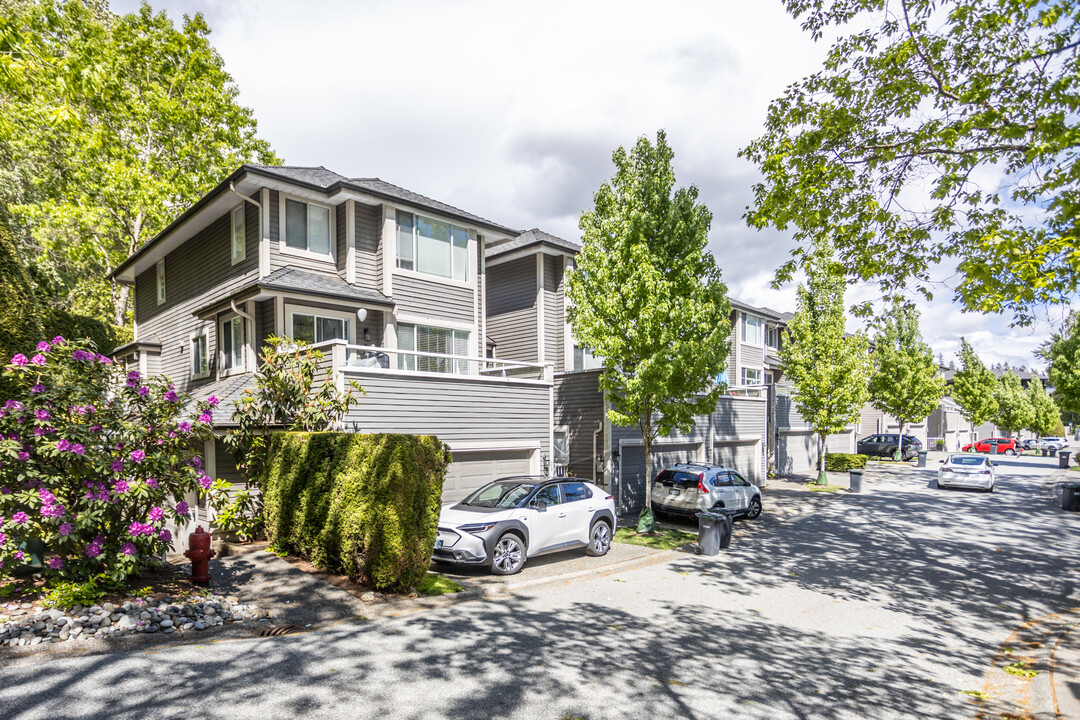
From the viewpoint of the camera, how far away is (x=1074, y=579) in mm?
11852

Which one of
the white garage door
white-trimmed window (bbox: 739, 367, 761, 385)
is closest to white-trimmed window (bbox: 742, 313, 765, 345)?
white-trimmed window (bbox: 739, 367, 761, 385)

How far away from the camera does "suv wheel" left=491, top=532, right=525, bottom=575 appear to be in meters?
10.9

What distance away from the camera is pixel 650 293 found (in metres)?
14.9

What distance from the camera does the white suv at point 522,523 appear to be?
35.4ft

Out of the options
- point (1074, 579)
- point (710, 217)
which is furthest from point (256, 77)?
point (1074, 579)

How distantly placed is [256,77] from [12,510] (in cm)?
2823

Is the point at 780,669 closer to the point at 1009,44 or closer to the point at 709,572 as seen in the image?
the point at 709,572

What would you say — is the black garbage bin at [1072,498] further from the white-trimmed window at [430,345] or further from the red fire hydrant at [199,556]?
the red fire hydrant at [199,556]

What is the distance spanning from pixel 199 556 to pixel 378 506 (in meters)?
2.70

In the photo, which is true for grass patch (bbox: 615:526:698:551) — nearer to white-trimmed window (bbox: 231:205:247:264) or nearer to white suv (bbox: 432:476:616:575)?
white suv (bbox: 432:476:616:575)

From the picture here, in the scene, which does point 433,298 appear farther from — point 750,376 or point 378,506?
point 750,376

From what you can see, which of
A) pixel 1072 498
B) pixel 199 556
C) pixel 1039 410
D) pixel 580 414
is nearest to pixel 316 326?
pixel 199 556

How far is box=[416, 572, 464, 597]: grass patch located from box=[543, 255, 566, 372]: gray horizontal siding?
12446mm

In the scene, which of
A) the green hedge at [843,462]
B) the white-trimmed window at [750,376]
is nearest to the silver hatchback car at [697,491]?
the white-trimmed window at [750,376]
